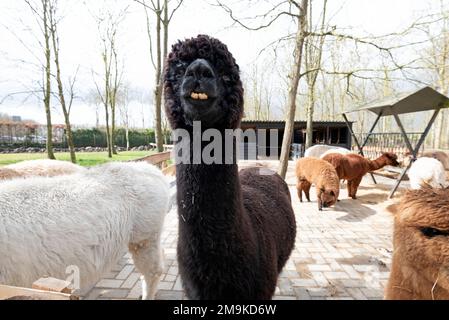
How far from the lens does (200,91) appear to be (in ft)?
3.71

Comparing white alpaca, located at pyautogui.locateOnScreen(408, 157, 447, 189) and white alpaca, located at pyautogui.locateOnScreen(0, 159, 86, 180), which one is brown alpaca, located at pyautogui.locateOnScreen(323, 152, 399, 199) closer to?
white alpaca, located at pyautogui.locateOnScreen(408, 157, 447, 189)

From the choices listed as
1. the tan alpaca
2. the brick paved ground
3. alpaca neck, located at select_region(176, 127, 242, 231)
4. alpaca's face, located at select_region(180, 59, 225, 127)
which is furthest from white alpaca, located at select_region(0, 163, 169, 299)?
alpaca's face, located at select_region(180, 59, 225, 127)

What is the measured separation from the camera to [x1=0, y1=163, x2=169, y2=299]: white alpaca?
5.86ft

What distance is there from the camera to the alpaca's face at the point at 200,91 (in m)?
1.13

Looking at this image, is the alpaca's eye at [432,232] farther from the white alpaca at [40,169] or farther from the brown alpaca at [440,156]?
the brown alpaca at [440,156]

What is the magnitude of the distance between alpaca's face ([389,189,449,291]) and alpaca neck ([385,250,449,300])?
0.01 meters

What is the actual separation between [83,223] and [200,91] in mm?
1651

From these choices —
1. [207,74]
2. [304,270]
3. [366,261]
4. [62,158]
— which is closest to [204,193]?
[207,74]

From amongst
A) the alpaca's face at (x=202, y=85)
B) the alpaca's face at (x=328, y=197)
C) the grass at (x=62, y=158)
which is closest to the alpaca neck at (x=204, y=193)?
the alpaca's face at (x=202, y=85)

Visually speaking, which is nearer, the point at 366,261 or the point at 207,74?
the point at 207,74

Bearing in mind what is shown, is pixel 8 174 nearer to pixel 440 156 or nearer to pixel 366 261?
pixel 366 261

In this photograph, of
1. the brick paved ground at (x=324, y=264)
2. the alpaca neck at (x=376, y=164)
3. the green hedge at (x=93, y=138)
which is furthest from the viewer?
the green hedge at (x=93, y=138)

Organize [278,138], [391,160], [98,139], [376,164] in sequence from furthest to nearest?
[98,139]
[278,138]
[391,160]
[376,164]

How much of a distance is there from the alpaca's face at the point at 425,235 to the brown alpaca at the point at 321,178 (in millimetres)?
3936
